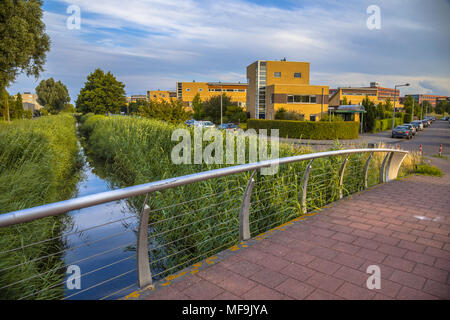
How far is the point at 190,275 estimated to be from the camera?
3084 millimetres

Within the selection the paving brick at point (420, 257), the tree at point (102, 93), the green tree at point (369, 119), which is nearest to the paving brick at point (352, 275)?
the paving brick at point (420, 257)

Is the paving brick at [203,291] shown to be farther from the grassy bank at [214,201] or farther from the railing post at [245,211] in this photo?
the railing post at [245,211]

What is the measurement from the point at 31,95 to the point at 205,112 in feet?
362

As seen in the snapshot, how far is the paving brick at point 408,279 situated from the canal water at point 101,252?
251 cm

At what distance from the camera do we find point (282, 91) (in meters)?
47.0

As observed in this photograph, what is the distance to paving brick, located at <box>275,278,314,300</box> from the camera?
2.74 m

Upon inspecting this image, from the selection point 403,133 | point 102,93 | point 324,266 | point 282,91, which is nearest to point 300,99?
point 282,91

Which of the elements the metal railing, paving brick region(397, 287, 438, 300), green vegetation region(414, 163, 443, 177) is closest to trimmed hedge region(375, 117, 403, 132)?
green vegetation region(414, 163, 443, 177)

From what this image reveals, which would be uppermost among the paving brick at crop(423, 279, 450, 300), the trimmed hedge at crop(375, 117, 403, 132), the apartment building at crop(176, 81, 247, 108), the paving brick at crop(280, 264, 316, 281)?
the apartment building at crop(176, 81, 247, 108)

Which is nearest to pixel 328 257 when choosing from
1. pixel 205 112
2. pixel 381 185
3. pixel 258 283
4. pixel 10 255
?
pixel 258 283

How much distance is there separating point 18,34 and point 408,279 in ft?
73.1

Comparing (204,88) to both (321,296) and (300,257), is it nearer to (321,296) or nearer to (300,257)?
(300,257)

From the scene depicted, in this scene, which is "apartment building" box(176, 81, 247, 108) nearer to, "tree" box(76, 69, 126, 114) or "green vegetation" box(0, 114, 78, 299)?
"tree" box(76, 69, 126, 114)

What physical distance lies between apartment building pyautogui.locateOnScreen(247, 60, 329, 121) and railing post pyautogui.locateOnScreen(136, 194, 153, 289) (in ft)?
149
